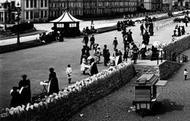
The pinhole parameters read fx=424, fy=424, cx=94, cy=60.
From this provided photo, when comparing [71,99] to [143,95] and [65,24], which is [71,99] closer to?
[143,95]

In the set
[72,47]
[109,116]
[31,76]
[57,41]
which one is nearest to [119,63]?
[31,76]

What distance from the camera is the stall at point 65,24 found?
42.3 metres

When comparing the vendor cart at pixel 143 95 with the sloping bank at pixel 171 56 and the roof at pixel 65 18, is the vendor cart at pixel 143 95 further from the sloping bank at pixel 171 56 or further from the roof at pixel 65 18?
the roof at pixel 65 18

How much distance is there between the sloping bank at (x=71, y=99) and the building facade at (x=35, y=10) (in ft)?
163

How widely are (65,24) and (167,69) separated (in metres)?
17.2

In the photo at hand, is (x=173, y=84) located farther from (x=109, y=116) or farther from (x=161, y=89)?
(x=109, y=116)

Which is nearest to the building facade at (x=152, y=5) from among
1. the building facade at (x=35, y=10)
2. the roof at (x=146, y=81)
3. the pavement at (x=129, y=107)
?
the building facade at (x=35, y=10)

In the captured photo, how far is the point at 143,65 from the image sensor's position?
25.6 meters

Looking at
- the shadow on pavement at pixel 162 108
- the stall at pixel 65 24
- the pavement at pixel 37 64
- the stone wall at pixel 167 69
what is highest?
the stall at pixel 65 24

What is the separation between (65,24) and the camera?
42.7m

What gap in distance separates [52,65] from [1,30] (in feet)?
82.7

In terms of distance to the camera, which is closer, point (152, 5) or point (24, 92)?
point (24, 92)

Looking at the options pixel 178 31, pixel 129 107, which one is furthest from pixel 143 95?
pixel 178 31

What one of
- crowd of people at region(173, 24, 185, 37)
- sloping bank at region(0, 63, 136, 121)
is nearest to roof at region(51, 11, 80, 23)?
crowd of people at region(173, 24, 185, 37)
